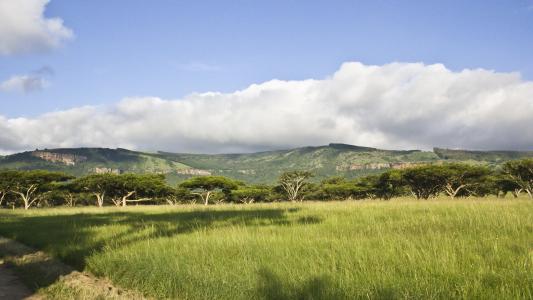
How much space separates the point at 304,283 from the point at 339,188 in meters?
71.8

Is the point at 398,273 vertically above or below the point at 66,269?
above

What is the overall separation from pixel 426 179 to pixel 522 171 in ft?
35.2

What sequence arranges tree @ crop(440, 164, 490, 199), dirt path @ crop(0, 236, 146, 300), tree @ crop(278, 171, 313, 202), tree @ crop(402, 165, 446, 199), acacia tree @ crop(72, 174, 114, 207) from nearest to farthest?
dirt path @ crop(0, 236, 146, 300) < tree @ crop(440, 164, 490, 199) < tree @ crop(402, 165, 446, 199) < acacia tree @ crop(72, 174, 114, 207) < tree @ crop(278, 171, 313, 202)

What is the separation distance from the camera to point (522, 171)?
49.9 meters

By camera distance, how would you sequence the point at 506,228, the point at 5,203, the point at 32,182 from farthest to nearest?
the point at 5,203 < the point at 32,182 < the point at 506,228

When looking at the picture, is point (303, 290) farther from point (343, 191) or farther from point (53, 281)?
point (343, 191)

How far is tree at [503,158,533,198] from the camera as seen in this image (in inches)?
1905

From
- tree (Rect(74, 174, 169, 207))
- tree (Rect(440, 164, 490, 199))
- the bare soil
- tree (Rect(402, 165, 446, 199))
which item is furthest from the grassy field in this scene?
tree (Rect(74, 174, 169, 207))

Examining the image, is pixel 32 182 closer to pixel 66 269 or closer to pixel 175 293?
pixel 66 269

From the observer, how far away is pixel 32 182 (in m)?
58.2

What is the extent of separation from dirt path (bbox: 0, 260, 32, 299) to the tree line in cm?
3871

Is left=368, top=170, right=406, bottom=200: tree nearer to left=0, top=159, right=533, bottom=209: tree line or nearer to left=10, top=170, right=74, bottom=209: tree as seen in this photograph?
left=0, top=159, right=533, bottom=209: tree line

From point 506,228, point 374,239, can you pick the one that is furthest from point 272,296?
point 506,228

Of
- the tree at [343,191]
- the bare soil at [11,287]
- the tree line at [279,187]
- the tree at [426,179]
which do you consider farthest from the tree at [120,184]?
the bare soil at [11,287]
